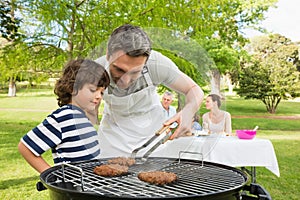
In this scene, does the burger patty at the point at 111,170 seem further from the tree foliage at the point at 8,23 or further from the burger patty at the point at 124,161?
the tree foliage at the point at 8,23

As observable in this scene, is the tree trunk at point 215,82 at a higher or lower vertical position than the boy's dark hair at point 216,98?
higher

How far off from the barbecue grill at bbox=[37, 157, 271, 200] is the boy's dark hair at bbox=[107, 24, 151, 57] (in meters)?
0.40

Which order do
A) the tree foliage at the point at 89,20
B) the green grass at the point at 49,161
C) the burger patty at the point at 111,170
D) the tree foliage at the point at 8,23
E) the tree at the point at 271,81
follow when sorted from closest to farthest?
the burger patty at the point at 111,170 → the tree foliage at the point at 89,20 → the green grass at the point at 49,161 → the tree foliage at the point at 8,23 → the tree at the point at 271,81

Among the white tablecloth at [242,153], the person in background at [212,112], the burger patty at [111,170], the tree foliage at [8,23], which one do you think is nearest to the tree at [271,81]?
the tree foliage at [8,23]

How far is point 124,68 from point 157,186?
1.29ft

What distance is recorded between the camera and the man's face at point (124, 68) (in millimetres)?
1188

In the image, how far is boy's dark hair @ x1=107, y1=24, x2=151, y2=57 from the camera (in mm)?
1173

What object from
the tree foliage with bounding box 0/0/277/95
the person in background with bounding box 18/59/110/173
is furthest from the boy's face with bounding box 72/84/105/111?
the tree foliage with bounding box 0/0/277/95

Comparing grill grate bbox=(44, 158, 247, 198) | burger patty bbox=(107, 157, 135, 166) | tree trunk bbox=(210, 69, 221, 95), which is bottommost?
grill grate bbox=(44, 158, 247, 198)

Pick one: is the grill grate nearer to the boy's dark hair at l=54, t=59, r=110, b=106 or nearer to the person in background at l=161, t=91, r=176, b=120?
the person in background at l=161, t=91, r=176, b=120

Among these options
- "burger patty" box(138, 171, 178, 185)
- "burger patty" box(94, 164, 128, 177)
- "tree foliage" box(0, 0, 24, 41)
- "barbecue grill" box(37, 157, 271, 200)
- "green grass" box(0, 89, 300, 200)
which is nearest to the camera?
"barbecue grill" box(37, 157, 271, 200)

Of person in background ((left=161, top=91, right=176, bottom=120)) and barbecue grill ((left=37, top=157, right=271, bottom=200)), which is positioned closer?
barbecue grill ((left=37, top=157, right=271, bottom=200))

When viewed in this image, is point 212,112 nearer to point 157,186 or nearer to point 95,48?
point 157,186

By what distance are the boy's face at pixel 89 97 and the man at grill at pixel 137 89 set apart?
33 millimetres
